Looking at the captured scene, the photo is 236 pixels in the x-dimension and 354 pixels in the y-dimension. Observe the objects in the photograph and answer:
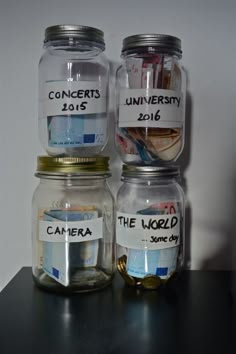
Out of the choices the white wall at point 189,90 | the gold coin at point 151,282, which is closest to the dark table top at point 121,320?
the gold coin at point 151,282

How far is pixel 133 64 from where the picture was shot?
66 cm

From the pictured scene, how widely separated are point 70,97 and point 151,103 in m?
0.11

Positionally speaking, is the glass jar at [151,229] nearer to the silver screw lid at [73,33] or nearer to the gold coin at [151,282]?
the gold coin at [151,282]

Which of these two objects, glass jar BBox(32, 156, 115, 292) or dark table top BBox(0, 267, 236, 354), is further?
glass jar BBox(32, 156, 115, 292)

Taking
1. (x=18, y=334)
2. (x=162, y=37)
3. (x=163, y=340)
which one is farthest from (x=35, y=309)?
(x=162, y=37)

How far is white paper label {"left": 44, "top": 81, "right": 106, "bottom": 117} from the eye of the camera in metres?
0.62

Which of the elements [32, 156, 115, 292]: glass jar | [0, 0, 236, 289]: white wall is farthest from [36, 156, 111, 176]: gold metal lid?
[0, 0, 236, 289]: white wall

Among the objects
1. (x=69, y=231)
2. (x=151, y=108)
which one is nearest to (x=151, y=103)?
(x=151, y=108)

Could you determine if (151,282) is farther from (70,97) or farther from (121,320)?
(70,97)

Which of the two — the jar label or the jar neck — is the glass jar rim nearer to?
the jar label

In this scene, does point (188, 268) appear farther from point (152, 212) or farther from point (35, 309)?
point (35, 309)

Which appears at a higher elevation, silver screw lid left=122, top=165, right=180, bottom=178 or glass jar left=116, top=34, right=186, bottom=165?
glass jar left=116, top=34, right=186, bottom=165

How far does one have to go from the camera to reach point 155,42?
2.06 ft

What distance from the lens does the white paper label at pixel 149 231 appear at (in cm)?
63
